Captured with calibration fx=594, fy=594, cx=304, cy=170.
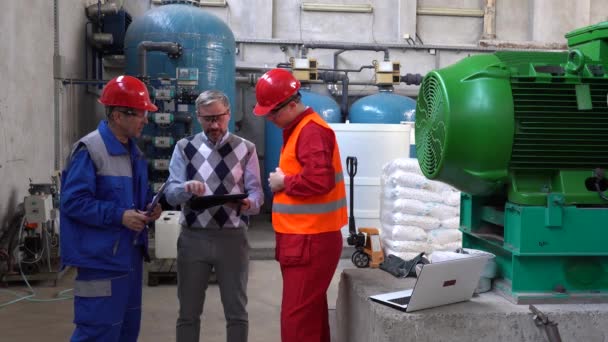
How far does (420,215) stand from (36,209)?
9.85ft

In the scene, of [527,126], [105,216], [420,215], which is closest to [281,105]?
[105,216]

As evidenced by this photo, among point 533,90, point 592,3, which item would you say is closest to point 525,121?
point 533,90

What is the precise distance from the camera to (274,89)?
2.34 meters

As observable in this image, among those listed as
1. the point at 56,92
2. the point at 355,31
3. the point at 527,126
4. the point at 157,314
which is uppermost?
the point at 355,31

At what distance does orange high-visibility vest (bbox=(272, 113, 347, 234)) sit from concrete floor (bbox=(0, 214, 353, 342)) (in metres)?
1.00

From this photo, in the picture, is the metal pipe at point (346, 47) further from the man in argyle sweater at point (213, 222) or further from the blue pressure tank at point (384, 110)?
the man in argyle sweater at point (213, 222)

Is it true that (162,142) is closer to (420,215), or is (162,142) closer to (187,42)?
(187,42)

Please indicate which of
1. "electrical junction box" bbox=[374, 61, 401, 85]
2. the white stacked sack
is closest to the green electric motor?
the white stacked sack

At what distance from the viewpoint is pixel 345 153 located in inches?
243

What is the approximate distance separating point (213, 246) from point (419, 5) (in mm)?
6890

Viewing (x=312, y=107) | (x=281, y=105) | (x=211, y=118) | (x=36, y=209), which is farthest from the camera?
(x=312, y=107)

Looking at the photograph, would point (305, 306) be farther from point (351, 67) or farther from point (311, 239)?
point (351, 67)

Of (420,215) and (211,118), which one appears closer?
(211,118)

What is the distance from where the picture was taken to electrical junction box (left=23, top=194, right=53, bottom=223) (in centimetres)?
457
